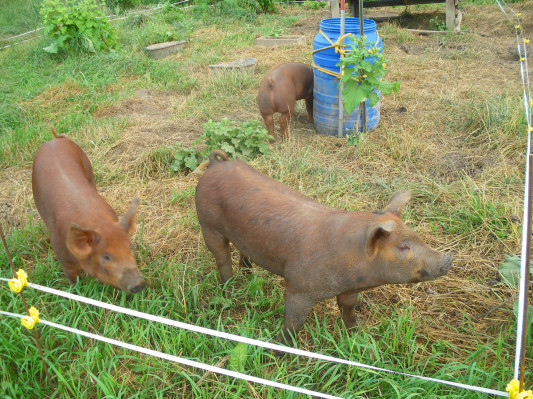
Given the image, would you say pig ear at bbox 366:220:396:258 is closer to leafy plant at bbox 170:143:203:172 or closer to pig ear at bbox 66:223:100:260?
pig ear at bbox 66:223:100:260

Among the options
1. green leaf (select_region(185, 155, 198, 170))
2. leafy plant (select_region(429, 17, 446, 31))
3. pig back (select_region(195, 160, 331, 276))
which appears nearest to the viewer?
pig back (select_region(195, 160, 331, 276))

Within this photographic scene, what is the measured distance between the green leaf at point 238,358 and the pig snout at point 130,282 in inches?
28.4

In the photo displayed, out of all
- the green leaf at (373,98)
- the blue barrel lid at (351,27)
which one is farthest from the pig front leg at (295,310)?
the blue barrel lid at (351,27)

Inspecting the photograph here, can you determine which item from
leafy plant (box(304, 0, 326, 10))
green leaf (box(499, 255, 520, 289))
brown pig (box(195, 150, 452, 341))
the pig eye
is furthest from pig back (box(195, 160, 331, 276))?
leafy plant (box(304, 0, 326, 10))

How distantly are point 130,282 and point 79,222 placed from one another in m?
0.59

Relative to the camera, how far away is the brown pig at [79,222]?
285cm

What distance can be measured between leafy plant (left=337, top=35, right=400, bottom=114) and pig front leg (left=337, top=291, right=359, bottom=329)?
7.73 feet

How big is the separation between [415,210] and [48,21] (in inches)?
304

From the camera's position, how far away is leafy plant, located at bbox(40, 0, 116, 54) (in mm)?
8297

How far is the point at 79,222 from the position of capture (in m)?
3.07

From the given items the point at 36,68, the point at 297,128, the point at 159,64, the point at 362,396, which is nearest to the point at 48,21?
the point at 36,68

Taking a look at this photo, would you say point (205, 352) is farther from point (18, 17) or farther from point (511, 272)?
point (18, 17)

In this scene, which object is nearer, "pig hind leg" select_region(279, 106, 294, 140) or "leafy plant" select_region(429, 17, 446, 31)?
"pig hind leg" select_region(279, 106, 294, 140)

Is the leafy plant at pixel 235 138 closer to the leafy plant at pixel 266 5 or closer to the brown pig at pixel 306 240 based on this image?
the brown pig at pixel 306 240
